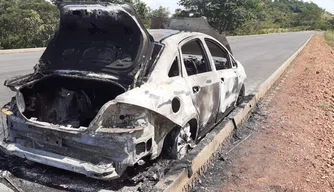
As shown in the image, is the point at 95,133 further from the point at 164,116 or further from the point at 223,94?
the point at 223,94

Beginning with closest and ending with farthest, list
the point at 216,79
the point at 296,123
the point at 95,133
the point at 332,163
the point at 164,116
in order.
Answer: the point at 95,133
the point at 164,116
the point at 332,163
the point at 216,79
the point at 296,123

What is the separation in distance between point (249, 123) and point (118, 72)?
11.5ft

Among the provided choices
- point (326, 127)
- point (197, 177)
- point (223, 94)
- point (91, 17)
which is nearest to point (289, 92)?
point (326, 127)

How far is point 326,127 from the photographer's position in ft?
22.9

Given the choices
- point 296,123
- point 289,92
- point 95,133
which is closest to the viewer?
point 95,133

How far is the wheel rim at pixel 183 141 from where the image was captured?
4605 mm

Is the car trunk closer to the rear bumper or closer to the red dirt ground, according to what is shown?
the rear bumper

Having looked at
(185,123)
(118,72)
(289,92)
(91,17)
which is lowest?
(289,92)

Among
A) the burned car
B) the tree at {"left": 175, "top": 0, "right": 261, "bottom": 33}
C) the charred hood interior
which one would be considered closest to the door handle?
the burned car

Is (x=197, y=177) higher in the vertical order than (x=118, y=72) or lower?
lower

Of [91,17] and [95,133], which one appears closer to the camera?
[95,133]

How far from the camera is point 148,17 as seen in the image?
129ft

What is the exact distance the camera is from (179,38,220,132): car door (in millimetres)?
4816

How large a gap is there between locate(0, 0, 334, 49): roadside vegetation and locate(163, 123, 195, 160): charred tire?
2.25m
